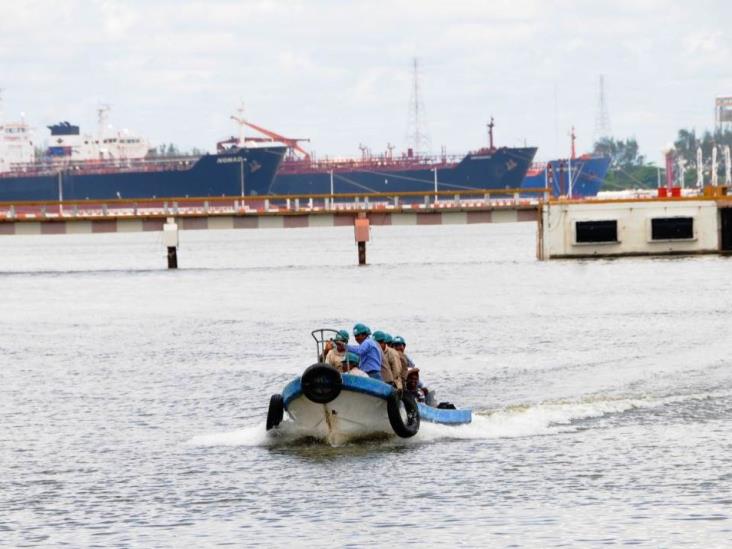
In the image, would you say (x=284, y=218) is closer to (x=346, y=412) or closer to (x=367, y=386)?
(x=346, y=412)

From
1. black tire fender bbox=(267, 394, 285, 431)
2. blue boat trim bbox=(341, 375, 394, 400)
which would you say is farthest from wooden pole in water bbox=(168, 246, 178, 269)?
blue boat trim bbox=(341, 375, 394, 400)

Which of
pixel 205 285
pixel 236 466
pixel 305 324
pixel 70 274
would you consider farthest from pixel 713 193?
pixel 236 466

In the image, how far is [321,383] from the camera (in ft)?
97.7

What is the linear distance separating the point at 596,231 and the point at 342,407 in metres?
56.3

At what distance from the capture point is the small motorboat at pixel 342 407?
29.9 m

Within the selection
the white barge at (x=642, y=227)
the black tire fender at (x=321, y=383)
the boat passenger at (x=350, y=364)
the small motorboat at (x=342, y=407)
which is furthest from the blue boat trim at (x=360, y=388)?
the white barge at (x=642, y=227)

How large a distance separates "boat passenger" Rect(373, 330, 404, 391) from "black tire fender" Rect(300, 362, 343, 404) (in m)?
1.71

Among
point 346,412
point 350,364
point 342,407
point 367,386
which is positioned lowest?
point 346,412

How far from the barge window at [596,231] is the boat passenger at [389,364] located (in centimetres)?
5435

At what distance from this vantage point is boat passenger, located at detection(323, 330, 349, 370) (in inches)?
1207

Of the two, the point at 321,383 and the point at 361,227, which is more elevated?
the point at 361,227

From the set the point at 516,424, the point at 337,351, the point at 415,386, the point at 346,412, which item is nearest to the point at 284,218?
the point at 516,424

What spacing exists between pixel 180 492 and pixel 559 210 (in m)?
58.7

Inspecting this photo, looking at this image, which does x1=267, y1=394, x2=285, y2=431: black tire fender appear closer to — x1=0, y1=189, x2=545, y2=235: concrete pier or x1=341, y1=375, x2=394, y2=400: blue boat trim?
x1=341, y1=375, x2=394, y2=400: blue boat trim
